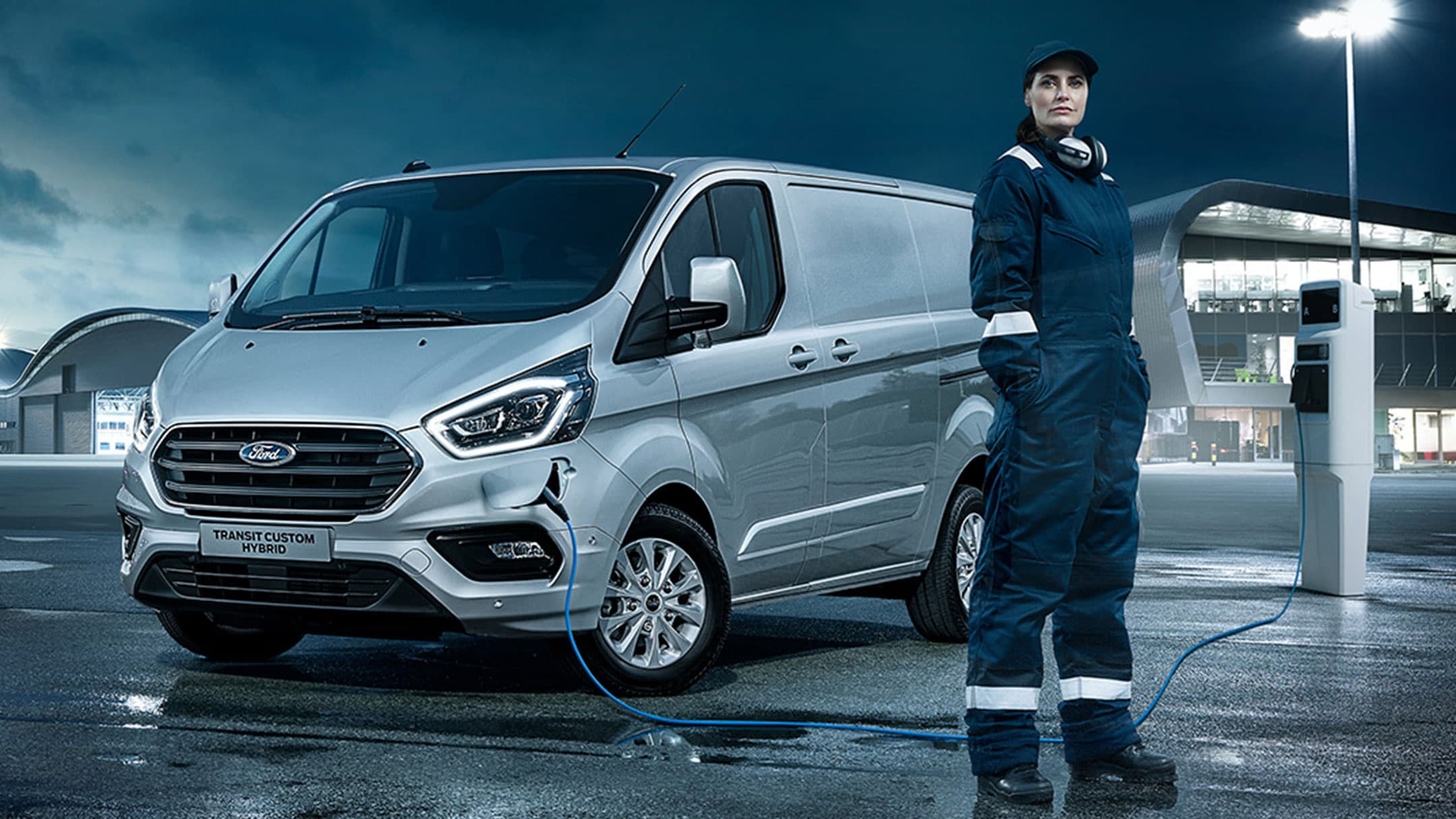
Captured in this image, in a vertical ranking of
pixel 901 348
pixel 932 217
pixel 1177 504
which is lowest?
pixel 1177 504

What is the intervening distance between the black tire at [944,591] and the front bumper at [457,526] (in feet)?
7.88

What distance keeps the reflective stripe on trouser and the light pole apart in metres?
32.8

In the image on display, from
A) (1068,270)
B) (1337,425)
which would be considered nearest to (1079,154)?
(1068,270)

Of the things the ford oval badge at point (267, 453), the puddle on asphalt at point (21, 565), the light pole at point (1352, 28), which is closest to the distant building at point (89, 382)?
the light pole at point (1352, 28)

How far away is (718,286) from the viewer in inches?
249

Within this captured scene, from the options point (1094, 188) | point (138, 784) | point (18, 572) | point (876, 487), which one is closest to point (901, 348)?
point (876, 487)

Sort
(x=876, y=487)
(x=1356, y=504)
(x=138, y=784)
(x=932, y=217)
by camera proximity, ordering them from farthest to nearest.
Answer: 1. (x=1356, y=504)
2. (x=932, y=217)
3. (x=876, y=487)
4. (x=138, y=784)

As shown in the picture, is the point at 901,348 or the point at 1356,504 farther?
the point at 1356,504

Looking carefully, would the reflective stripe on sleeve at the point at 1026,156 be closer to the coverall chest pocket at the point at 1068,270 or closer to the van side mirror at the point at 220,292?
the coverall chest pocket at the point at 1068,270

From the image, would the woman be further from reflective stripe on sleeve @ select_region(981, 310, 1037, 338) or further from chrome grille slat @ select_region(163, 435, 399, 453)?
chrome grille slat @ select_region(163, 435, 399, 453)

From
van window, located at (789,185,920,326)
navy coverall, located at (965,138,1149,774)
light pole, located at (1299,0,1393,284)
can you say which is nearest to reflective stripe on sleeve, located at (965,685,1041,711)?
navy coverall, located at (965,138,1149,774)

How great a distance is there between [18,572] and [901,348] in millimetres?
6856

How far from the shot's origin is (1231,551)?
14750mm

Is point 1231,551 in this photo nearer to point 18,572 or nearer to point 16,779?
point 18,572
